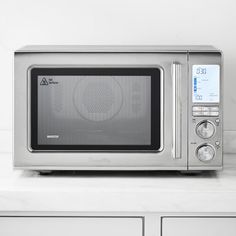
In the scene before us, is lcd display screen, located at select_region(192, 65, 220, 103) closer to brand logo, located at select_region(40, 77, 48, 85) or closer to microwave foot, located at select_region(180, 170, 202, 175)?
microwave foot, located at select_region(180, 170, 202, 175)

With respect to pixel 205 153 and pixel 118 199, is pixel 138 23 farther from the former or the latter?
pixel 118 199

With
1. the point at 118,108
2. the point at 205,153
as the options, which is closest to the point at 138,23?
the point at 118,108

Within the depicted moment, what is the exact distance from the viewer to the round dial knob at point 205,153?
1.46 meters

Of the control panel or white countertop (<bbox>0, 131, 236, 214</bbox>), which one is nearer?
white countertop (<bbox>0, 131, 236, 214</bbox>)

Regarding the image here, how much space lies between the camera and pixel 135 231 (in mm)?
1342

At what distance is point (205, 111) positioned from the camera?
146 centimetres

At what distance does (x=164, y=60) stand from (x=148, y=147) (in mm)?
235

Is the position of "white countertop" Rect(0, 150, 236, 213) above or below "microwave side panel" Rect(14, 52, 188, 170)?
below

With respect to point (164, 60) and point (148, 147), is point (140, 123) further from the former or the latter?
point (164, 60)

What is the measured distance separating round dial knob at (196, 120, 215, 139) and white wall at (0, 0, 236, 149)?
448 millimetres

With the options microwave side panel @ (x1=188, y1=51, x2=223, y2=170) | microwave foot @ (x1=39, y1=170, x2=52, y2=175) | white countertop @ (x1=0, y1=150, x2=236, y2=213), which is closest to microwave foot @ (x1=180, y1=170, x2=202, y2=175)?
microwave side panel @ (x1=188, y1=51, x2=223, y2=170)

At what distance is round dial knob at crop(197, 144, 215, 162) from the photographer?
146 cm

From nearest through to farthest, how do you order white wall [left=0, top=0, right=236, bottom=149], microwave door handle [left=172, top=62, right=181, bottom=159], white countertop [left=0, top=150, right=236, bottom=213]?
white countertop [left=0, top=150, right=236, bottom=213], microwave door handle [left=172, top=62, right=181, bottom=159], white wall [left=0, top=0, right=236, bottom=149]

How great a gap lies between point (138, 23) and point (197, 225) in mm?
800
